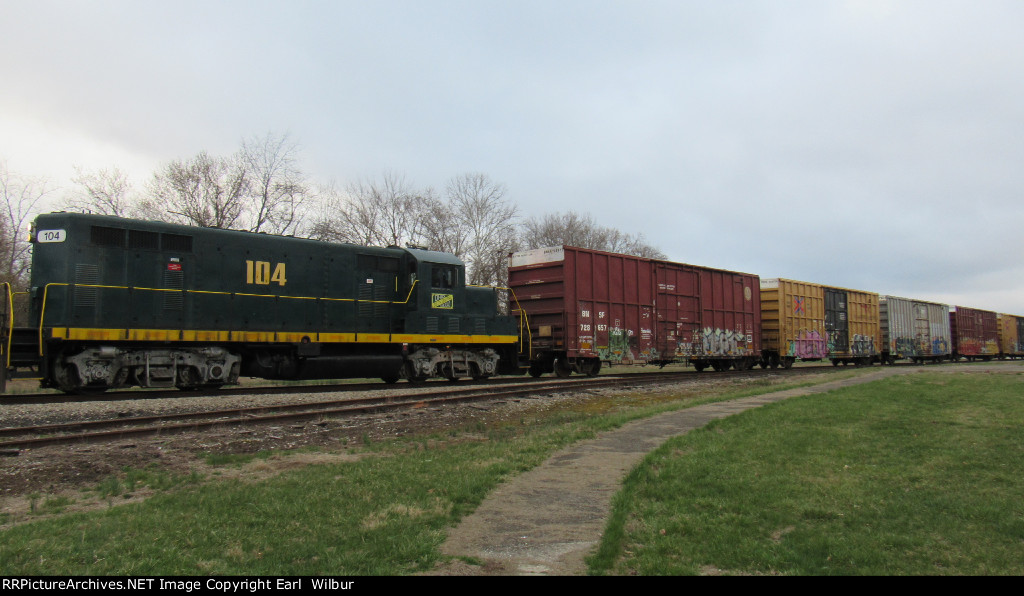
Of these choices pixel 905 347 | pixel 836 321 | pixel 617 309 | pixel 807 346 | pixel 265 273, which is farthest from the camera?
pixel 905 347

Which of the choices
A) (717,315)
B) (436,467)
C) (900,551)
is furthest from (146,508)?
(717,315)

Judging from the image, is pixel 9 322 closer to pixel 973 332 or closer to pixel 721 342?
pixel 721 342

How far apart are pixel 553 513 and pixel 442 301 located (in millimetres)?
12278

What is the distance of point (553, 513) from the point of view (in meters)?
4.97

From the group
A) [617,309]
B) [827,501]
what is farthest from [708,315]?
[827,501]

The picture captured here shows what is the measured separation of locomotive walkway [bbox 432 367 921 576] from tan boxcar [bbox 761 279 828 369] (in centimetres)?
2090

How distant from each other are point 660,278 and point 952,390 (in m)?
9.61

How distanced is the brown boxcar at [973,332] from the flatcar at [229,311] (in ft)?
123

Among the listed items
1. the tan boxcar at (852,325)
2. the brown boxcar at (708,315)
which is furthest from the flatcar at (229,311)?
the tan boxcar at (852,325)

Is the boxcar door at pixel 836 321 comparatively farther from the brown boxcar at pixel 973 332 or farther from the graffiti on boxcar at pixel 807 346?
the brown boxcar at pixel 973 332

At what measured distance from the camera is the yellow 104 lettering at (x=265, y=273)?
46.3 feet

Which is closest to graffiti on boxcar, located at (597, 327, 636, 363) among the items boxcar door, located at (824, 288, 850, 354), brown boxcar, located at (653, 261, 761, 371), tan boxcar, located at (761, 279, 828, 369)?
brown boxcar, located at (653, 261, 761, 371)

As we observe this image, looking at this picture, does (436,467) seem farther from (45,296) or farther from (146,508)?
(45,296)

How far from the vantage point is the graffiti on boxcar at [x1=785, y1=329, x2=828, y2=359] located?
27172mm
